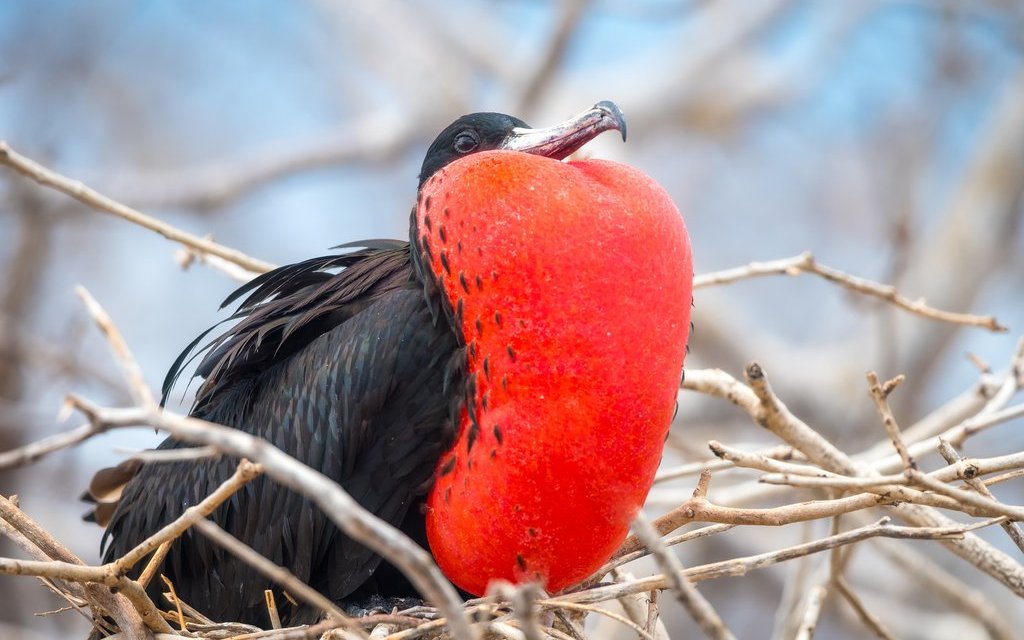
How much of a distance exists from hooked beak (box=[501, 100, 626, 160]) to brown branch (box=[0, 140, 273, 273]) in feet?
2.31

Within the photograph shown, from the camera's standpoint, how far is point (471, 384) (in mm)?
1675

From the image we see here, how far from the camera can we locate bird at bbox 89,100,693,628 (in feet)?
5.13

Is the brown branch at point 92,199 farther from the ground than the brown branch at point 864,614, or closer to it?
farther from the ground

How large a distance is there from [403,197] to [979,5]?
3900mm

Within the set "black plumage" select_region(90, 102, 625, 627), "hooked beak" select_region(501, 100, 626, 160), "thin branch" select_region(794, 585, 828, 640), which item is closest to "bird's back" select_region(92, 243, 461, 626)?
"black plumage" select_region(90, 102, 625, 627)

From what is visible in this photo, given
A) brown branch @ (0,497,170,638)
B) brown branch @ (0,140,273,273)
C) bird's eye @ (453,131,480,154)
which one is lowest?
brown branch @ (0,497,170,638)

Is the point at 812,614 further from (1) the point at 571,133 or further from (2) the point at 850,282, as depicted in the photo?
(1) the point at 571,133

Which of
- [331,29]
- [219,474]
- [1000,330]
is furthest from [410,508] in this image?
[331,29]

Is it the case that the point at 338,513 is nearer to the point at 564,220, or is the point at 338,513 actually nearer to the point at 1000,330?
the point at 564,220

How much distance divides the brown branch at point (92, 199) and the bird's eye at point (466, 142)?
0.58 m

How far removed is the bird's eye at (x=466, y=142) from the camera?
201 cm

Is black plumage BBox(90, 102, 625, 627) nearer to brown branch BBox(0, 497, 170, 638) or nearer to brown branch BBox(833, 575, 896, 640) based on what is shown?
brown branch BBox(0, 497, 170, 638)

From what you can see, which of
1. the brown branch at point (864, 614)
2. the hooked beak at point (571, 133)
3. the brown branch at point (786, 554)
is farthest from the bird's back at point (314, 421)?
the brown branch at point (864, 614)

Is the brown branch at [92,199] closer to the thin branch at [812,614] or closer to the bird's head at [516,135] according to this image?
the bird's head at [516,135]
